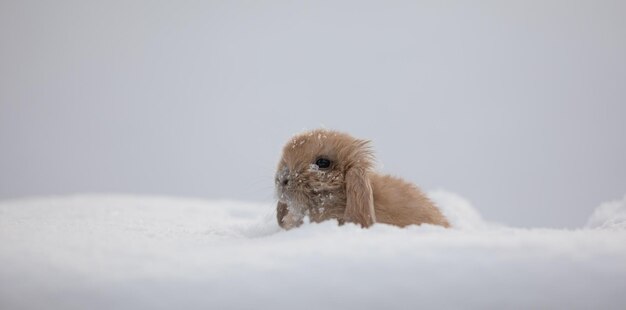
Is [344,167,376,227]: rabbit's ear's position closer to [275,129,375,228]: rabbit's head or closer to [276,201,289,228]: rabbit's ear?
[275,129,375,228]: rabbit's head

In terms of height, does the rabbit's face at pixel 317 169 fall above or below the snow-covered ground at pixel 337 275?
above

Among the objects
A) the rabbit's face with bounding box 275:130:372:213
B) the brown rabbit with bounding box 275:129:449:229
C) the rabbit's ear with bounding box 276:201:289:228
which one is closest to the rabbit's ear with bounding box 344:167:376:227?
the brown rabbit with bounding box 275:129:449:229

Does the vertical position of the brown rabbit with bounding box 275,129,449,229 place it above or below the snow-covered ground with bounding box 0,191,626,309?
above

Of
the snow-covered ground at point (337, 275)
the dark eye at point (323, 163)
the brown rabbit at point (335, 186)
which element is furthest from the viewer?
the dark eye at point (323, 163)

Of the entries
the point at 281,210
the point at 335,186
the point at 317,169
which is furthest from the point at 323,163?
the point at 281,210

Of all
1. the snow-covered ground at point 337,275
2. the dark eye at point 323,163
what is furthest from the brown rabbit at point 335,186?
the snow-covered ground at point 337,275

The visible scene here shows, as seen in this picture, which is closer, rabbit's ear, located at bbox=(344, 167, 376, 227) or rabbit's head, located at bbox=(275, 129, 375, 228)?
rabbit's ear, located at bbox=(344, 167, 376, 227)

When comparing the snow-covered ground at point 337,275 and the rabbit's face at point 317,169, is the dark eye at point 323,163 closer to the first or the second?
the rabbit's face at point 317,169

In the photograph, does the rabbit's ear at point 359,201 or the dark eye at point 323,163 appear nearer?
the rabbit's ear at point 359,201

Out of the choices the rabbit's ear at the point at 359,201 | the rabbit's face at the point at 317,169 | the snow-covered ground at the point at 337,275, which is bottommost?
the snow-covered ground at the point at 337,275

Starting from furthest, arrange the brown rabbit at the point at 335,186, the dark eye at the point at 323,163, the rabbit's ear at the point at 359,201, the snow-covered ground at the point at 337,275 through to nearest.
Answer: the dark eye at the point at 323,163 < the brown rabbit at the point at 335,186 < the rabbit's ear at the point at 359,201 < the snow-covered ground at the point at 337,275
